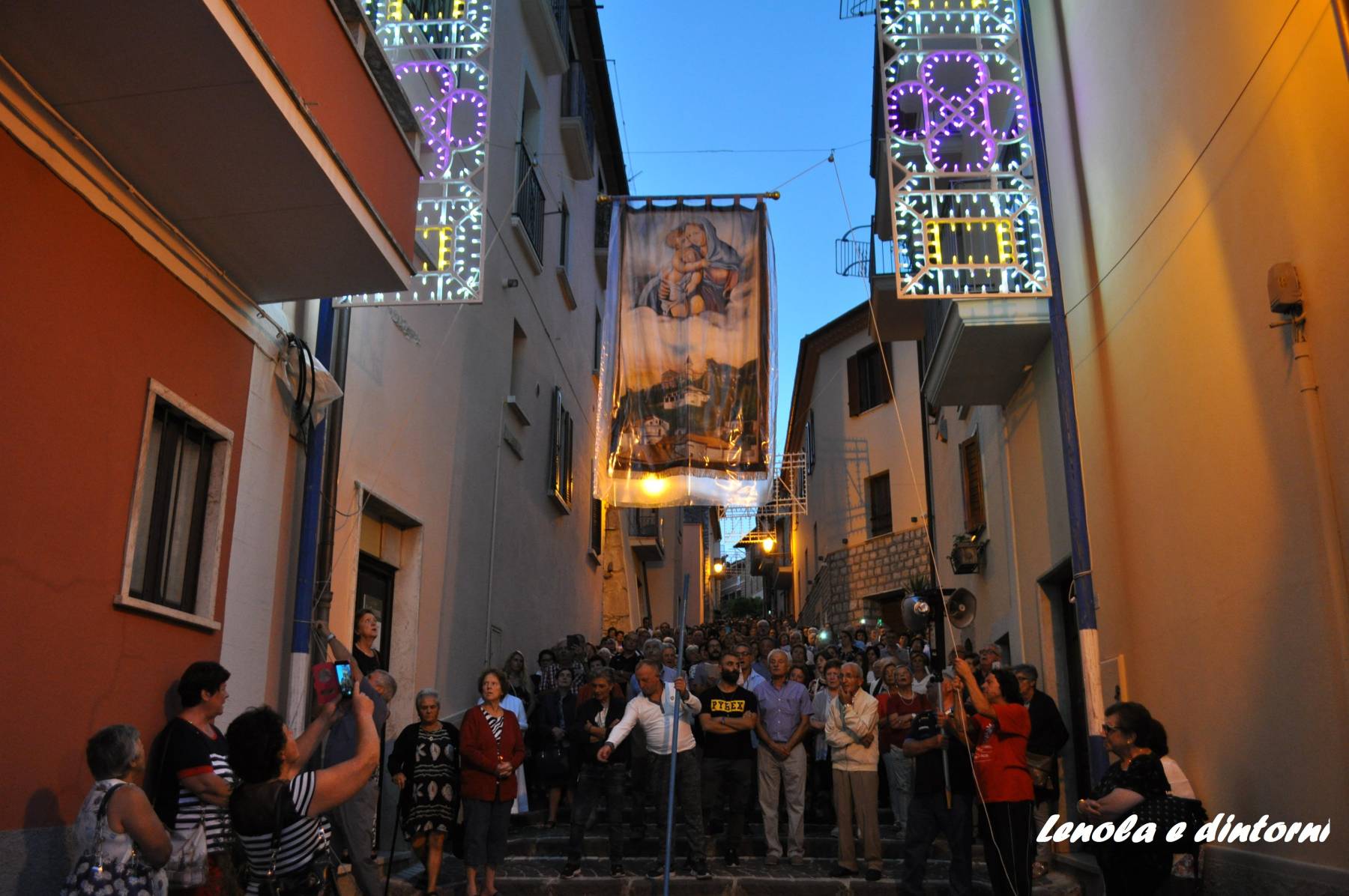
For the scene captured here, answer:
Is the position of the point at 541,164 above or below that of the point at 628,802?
above

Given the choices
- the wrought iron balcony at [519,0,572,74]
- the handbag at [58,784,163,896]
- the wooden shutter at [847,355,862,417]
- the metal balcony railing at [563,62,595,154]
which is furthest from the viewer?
the wooden shutter at [847,355,862,417]

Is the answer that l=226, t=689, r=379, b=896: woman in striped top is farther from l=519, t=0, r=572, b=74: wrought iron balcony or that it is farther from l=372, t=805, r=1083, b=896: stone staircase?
l=519, t=0, r=572, b=74: wrought iron balcony

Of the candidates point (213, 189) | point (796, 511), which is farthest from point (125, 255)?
point (796, 511)

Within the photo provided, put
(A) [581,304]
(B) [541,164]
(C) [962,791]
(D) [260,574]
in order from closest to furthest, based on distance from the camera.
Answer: (D) [260,574]
(C) [962,791]
(B) [541,164]
(A) [581,304]

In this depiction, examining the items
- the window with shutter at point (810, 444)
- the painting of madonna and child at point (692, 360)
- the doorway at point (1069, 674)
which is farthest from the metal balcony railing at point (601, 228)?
the doorway at point (1069, 674)

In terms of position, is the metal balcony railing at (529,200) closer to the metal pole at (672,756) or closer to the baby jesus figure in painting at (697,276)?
the baby jesus figure in painting at (697,276)

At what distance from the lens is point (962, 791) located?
8.48m

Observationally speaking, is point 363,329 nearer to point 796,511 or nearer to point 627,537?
point 627,537

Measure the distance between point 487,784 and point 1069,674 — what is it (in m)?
6.06

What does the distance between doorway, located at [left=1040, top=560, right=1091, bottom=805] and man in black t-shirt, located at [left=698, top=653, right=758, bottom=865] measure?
3.14m

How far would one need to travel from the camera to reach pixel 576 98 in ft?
63.0

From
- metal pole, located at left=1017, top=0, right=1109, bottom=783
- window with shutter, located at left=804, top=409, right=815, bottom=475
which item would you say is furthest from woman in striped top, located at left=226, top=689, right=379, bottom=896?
window with shutter, located at left=804, top=409, right=815, bottom=475

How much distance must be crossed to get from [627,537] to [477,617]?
53.0 ft

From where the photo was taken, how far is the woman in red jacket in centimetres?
866
